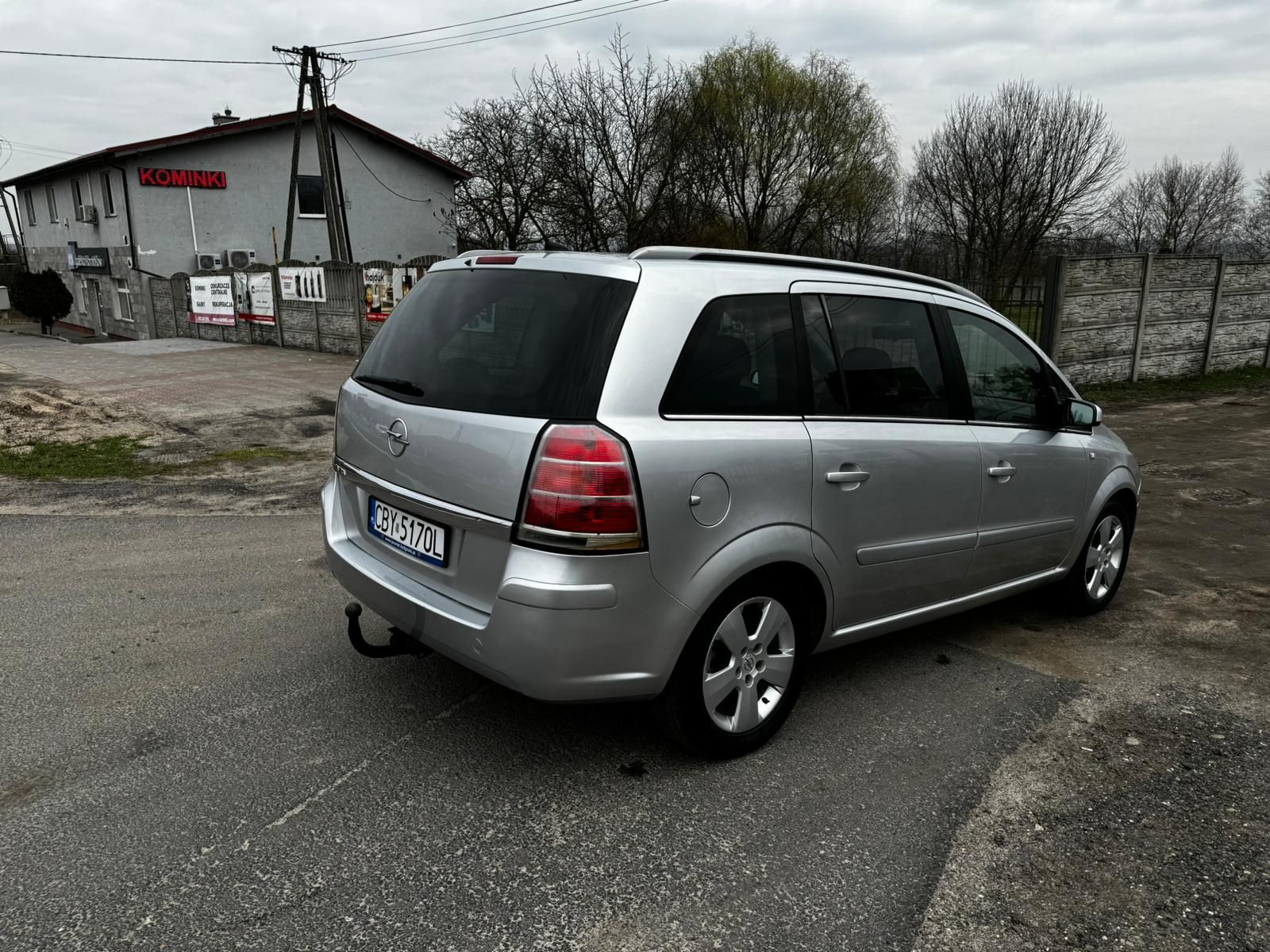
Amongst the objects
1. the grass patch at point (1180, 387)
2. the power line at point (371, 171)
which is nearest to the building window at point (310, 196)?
the power line at point (371, 171)

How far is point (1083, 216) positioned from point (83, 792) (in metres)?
34.2

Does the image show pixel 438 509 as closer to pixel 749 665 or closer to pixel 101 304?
pixel 749 665

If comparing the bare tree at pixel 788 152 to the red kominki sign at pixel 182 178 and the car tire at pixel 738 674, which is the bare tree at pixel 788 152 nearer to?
the red kominki sign at pixel 182 178

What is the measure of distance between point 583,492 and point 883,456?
1312mm

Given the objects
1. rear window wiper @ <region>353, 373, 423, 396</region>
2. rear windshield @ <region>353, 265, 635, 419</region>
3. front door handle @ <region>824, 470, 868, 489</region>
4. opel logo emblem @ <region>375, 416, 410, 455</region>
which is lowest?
front door handle @ <region>824, 470, 868, 489</region>

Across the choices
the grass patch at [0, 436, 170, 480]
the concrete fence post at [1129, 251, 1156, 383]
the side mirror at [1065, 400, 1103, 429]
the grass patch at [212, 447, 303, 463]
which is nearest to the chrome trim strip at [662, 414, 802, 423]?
the side mirror at [1065, 400, 1103, 429]

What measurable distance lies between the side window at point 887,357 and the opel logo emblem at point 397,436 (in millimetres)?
1584

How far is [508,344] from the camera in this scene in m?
2.99

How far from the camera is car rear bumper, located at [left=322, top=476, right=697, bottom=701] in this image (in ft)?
8.77

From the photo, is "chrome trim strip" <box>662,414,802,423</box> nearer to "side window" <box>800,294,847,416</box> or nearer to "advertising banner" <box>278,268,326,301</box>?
"side window" <box>800,294,847,416</box>

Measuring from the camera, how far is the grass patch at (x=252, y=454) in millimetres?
8773

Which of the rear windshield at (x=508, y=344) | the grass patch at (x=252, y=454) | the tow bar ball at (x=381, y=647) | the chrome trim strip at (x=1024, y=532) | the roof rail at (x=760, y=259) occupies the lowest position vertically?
the grass patch at (x=252, y=454)

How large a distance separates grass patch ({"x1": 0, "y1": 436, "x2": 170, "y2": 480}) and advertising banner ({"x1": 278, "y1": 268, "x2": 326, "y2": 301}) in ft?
33.2

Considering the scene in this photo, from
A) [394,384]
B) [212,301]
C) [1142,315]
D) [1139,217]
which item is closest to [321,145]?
[212,301]
